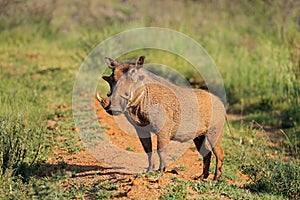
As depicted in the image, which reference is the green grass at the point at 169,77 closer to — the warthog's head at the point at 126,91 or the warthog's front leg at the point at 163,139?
the warthog's front leg at the point at 163,139

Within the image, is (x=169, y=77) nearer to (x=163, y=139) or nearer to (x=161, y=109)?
(x=161, y=109)

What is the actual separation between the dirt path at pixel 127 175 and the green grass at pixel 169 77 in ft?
0.39

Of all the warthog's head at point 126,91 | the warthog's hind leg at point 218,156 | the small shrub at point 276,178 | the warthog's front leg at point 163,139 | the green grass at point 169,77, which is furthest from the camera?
the warthog's hind leg at point 218,156

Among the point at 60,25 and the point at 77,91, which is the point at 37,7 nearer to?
the point at 60,25

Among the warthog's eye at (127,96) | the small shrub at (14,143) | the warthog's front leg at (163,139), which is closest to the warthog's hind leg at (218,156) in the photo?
the warthog's front leg at (163,139)

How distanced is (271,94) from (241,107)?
888mm

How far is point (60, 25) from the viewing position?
17.3 meters

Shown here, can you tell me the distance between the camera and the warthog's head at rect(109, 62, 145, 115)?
17.4 ft

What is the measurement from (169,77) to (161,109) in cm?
642

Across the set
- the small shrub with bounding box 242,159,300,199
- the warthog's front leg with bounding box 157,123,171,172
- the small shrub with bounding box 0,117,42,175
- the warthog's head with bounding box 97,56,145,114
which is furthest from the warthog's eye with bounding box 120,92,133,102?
the small shrub with bounding box 242,159,300,199

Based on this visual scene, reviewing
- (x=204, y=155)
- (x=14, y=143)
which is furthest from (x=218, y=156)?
(x=14, y=143)

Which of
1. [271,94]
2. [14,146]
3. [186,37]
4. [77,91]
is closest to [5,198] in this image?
[14,146]

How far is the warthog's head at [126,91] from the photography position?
532 cm

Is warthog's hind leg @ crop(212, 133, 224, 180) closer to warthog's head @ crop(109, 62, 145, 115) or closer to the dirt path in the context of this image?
the dirt path
